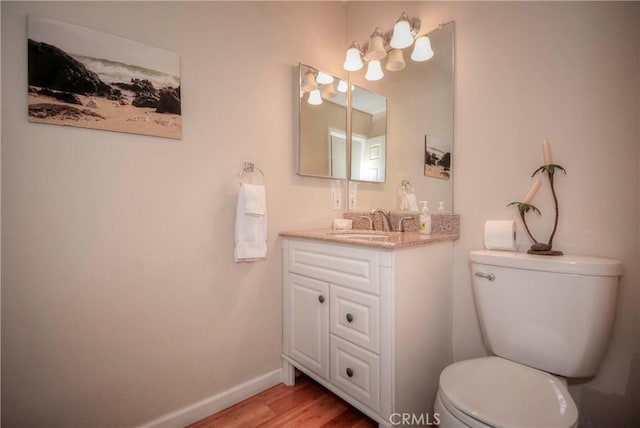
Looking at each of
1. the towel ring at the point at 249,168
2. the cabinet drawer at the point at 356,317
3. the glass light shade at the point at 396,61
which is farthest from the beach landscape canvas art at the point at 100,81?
the glass light shade at the point at 396,61

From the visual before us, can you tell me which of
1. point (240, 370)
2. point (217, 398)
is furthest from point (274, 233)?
point (217, 398)

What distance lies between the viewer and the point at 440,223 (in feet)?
5.10

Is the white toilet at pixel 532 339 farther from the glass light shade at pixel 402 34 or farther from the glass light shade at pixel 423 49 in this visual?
the glass light shade at pixel 402 34

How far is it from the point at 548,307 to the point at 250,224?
130 cm

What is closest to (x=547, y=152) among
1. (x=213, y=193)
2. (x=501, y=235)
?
(x=501, y=235)

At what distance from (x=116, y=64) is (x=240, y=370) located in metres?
1.56

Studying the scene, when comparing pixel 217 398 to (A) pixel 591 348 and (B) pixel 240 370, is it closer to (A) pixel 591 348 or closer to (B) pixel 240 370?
(B) pixel 240 370

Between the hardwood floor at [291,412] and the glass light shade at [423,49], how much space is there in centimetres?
188

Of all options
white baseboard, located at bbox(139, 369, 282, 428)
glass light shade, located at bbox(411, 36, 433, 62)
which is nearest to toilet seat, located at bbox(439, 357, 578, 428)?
white baseboard, located at bbox(139, 369, 282, 428)

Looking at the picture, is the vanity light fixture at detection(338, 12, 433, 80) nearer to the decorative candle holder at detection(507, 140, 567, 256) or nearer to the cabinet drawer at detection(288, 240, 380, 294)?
the decorative candle holder at detection(507, 140, 567, 256)

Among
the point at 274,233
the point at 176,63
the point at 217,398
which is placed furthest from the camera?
the point at 274,233

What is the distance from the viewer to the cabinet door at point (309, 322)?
1461mm

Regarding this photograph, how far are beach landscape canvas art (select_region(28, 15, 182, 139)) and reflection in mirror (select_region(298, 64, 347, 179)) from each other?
72 centimetres

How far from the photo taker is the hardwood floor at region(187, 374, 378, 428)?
4.58ft
